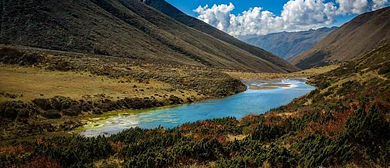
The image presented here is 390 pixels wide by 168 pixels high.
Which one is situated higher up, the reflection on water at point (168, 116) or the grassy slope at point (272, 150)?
the grassy slope at point (272, 150)

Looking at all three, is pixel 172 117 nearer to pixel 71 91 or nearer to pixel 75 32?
pixel 71 91

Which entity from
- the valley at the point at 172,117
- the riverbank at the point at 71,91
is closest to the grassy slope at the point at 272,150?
the valley at the point at 172,117

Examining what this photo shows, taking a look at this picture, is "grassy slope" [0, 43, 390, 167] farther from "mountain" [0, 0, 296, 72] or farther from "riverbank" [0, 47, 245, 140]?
"mountain" [0, 0, 296, 72]

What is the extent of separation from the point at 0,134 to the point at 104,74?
39437 mm

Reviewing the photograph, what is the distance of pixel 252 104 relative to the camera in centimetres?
5147

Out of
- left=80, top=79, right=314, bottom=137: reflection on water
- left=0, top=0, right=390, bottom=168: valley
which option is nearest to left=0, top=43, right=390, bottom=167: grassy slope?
left=0, top=0, right=390, bottom=168: valley

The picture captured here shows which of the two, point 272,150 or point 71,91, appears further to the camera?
point 71,91

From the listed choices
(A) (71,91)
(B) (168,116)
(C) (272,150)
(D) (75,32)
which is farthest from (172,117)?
(D) (75,32)

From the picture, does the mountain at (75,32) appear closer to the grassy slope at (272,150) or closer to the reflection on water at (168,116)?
the reflection on water at (168,116)

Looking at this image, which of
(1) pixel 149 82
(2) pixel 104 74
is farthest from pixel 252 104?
(2) pixel 104 74

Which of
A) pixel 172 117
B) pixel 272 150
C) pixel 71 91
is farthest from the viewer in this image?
pixel 71 91

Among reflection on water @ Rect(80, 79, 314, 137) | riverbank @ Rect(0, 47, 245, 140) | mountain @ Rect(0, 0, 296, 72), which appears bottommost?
reflection on water @ Rect(80, 79, 314, 137)

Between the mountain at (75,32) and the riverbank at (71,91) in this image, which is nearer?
the riverbank at (71,91)

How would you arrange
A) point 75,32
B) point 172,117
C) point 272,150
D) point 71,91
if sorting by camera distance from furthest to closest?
1. point 75,32
2. point 71,91
3. point 172,117
4. point 272,150
